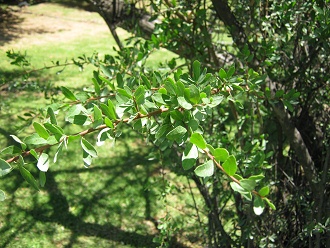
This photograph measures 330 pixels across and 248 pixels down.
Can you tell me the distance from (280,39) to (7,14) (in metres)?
13.0

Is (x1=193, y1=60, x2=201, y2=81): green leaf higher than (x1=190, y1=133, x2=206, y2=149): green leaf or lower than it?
higher

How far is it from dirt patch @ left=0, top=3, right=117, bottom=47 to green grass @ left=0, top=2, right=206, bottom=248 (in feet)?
18.0

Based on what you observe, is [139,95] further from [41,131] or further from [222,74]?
[222,74]

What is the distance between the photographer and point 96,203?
5.02 metres

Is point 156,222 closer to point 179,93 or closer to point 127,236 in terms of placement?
point 127,236

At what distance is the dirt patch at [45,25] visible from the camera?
11.6m

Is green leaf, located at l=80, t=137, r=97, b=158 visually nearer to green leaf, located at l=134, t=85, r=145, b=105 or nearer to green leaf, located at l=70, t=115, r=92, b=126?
green leaf, located at l=70, t=115, r=92, b=126

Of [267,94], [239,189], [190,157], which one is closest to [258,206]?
[239,189]

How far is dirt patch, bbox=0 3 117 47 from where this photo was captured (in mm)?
11617

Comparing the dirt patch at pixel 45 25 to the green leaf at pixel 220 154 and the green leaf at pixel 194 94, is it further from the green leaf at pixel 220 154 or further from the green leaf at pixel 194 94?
the green leaf at pixel 220 154

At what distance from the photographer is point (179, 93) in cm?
131

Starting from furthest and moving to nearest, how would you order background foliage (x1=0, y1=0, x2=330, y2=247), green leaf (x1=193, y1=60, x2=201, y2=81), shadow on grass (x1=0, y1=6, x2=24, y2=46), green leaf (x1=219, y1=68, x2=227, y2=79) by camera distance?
shadow on grass (x1=0, y1=6, x2=24, y2=46), background foliage (x1=0, y1=0, x2=330, y2=247), green leaf (x1=219, y1=68, x2=227, y2=79), green leaf (x1=193, y1=60, x2=201, y2=81)

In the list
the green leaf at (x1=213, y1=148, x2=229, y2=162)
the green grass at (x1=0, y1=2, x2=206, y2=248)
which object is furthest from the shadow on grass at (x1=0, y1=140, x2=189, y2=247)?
the green leaf at (x1=213, y1=148, x2=229, y2=162)

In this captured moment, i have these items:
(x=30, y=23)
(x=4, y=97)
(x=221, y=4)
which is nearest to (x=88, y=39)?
(x=30, y=23)
